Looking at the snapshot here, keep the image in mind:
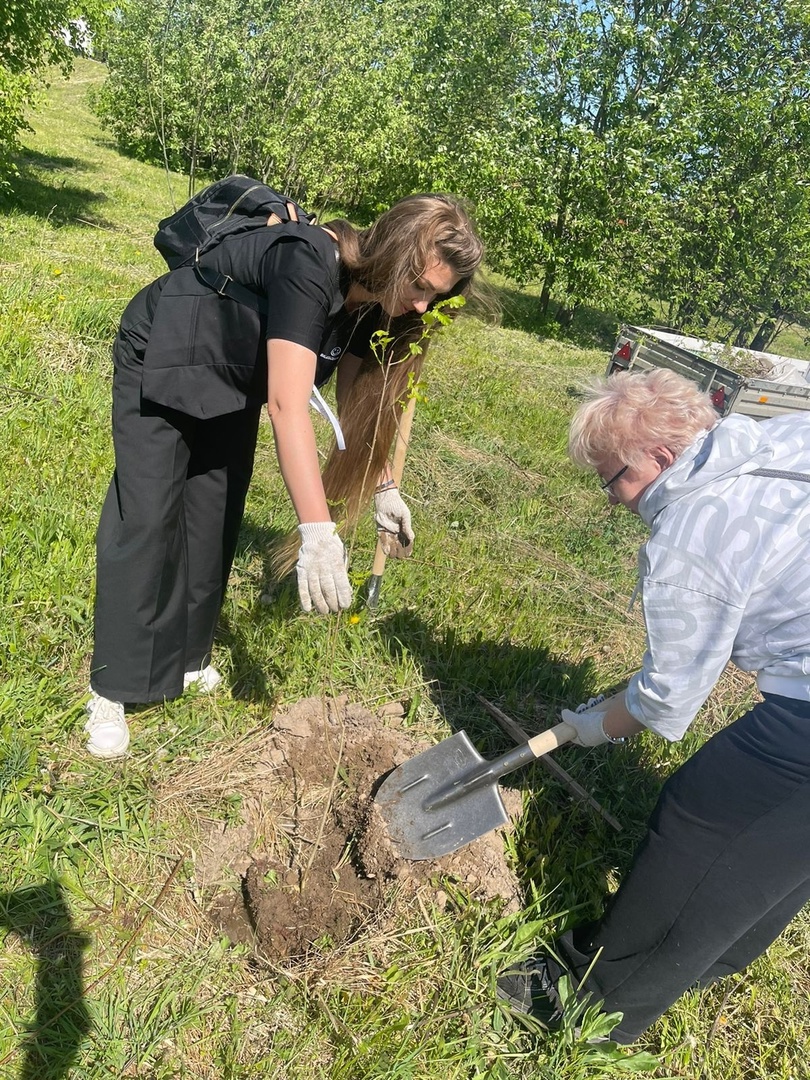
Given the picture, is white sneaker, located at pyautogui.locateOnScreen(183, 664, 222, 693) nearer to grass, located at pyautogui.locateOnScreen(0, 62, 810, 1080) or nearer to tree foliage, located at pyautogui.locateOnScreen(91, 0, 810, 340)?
grass, located at pyautogui.locateOnScreen(0, 62, 810, 1080)

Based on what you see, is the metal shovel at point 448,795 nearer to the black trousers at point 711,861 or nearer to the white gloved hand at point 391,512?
the black trousers at point 711,861

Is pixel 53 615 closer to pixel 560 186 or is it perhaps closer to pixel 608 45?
pixel 560 186

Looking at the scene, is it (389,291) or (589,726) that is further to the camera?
(589,726)

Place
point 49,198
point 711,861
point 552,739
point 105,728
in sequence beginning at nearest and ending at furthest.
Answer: point 711,861 → point 552,739 → point 105,728 → point 49,198

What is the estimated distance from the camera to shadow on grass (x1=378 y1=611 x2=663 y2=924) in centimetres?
247

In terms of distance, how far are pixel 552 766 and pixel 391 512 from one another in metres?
1.13

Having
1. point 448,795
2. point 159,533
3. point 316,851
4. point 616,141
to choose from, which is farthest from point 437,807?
point 616,141

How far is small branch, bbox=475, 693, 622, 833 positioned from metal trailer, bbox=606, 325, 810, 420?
15.8 ft

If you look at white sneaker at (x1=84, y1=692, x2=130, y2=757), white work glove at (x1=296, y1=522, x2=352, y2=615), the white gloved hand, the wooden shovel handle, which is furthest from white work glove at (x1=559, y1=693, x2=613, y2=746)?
white sneaker at (x1=84, y1=692, x2=130, y2=757)

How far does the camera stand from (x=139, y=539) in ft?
7.30

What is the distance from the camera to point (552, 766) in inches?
108

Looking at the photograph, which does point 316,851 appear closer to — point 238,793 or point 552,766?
point 238,793

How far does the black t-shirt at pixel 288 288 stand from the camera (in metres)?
1.78

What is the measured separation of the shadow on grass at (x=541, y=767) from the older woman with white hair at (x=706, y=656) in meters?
0.54
